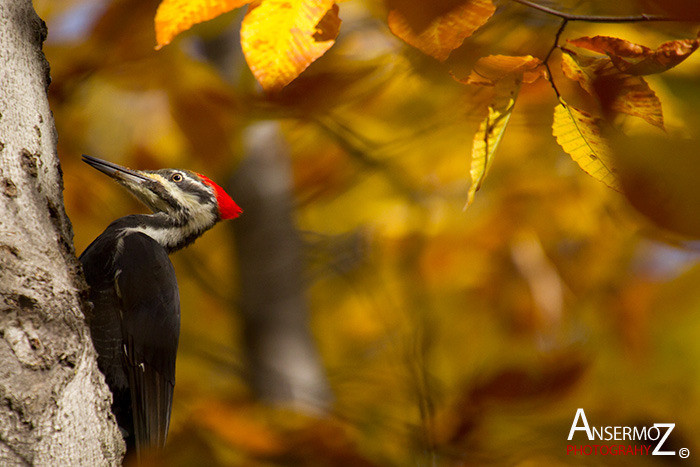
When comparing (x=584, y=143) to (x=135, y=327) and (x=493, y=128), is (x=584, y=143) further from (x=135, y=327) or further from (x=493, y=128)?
(x=135, y=327)

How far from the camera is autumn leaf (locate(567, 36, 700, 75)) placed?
1.85m

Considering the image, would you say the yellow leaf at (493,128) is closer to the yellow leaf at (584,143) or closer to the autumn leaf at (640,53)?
the yellow leaf at (584,143)

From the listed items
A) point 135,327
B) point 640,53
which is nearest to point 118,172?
point 135,327

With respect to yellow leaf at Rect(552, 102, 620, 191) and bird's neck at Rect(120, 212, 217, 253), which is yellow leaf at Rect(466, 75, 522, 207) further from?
bird's neck at Rect(120, 212, 217, 253)

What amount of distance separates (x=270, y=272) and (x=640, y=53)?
2.77 m

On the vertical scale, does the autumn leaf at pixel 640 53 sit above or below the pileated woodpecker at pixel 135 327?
above

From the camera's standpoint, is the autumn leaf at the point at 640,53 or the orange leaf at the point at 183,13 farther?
the orange leaf at the point at 183,13

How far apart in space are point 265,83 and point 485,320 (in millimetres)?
4899

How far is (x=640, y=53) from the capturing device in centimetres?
189

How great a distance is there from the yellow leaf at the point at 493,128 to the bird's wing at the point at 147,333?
1.44 meters

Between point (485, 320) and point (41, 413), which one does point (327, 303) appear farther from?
point (41, 413)

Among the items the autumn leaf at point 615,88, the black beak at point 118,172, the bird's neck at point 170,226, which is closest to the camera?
the autumn leaf at point 615,88

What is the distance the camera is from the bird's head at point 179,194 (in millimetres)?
3139

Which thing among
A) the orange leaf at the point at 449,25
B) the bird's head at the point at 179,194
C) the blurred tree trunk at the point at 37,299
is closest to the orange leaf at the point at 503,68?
the orange leaf at the point at 449,25
